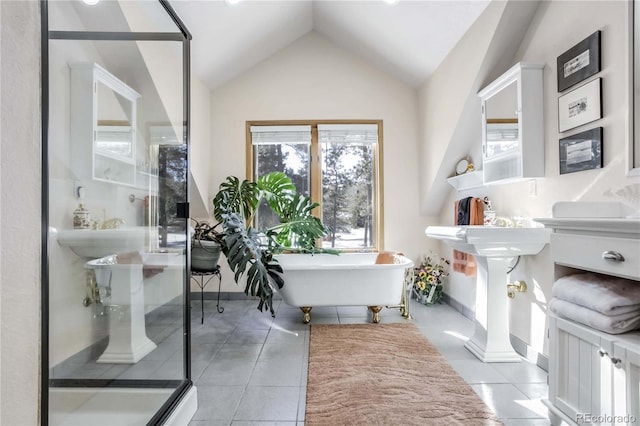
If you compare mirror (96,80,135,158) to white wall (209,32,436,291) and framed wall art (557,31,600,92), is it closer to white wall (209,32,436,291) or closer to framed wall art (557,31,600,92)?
white wall (209,32,436,291)

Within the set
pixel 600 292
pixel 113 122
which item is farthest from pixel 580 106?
pixel 113 122

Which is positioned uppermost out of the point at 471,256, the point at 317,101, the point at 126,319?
the point at 317,101

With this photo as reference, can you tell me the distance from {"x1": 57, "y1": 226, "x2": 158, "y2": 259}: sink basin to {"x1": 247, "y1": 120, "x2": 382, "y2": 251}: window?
2327 millimetres

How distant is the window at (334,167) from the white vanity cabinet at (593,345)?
2602 mm

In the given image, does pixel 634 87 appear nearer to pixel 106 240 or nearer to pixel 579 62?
pixel 579 62

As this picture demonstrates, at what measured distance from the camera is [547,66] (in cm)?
212

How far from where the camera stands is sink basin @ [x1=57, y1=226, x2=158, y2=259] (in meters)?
1.21

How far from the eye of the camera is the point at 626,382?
1.14 m

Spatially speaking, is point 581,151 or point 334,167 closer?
point 581,151

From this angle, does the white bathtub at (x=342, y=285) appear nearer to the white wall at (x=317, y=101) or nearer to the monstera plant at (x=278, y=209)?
the monstera plant at (x=278, y=209)

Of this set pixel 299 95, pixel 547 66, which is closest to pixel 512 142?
pixel 547 66

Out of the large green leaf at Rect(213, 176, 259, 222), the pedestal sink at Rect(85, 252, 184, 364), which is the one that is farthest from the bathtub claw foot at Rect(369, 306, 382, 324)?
the pedestal sink at Rect(85, 252, 184, 364)

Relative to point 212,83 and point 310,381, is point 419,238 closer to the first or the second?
point 310,381

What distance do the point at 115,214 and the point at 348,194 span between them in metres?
2.91
